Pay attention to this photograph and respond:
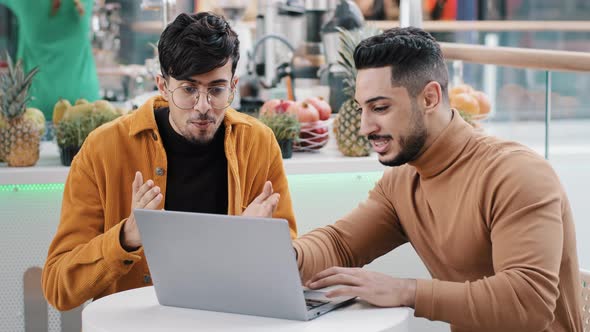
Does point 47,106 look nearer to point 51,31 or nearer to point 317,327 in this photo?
point 51,31

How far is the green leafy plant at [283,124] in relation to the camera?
312cm

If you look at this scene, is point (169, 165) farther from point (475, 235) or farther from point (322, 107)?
point (322, 107)

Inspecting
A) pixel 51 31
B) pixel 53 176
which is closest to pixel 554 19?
A: pixel 51 31

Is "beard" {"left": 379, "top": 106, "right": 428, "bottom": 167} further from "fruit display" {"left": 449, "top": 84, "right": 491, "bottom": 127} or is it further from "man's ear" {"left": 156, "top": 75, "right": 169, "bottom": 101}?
"fruit display" {"left": 449, "top": 84, "right": 491, "bottom": 127}

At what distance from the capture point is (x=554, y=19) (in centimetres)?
701

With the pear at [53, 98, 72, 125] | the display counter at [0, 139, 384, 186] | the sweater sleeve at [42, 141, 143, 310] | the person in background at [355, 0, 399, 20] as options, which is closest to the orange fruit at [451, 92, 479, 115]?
the display counter at [0, 139, 384, 186]

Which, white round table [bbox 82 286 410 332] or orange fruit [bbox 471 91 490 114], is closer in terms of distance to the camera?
white round table [bbox 82 286 410 332]

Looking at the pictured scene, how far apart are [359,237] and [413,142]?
0.25 metres

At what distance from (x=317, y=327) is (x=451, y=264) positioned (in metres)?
0.41

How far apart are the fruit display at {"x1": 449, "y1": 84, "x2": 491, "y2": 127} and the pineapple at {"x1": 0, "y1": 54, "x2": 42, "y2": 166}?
136 cm

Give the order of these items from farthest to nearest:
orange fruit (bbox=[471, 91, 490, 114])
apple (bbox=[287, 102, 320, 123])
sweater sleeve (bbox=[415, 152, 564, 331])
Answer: orange fruit (bbox=[471, 91, 490, 114])
apple (bbox=[287, 102, 320, 123])
sweater sleeve (bbox=[415, 152, 564, 331])

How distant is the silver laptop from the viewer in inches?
62.7

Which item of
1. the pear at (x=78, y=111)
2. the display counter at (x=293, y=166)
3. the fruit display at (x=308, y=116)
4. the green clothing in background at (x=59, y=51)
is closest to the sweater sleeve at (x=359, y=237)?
the display counter at (x=293, y=166)

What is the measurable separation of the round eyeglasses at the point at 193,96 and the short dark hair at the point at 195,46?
3 centimetres
